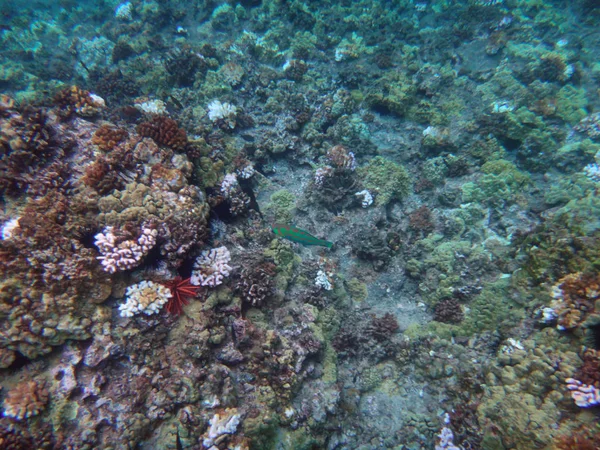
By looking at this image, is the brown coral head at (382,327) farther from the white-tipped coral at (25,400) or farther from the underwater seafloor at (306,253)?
the white-tipped coral at (25,400)

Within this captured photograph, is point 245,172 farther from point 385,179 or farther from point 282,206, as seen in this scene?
point 385,179

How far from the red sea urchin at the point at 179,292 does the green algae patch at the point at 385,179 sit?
5.79m

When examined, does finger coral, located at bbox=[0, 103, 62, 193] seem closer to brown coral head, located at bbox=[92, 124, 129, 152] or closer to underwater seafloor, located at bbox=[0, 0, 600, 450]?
underwater seafloor, located at bbox=[0, 0, 600, 450]

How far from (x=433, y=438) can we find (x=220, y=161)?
743 centimetres

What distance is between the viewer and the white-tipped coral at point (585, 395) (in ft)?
13.0

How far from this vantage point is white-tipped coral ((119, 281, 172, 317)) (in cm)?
441

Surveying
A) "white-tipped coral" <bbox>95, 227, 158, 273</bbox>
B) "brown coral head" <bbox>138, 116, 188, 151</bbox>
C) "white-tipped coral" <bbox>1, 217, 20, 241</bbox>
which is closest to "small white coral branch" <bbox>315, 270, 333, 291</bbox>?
"white-tipped coral" <bbox>95, 227, 158, 273</bbox>

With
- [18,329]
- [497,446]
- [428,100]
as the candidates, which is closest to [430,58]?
[428,100]

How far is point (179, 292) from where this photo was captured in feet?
16.0

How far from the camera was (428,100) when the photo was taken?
445 inches

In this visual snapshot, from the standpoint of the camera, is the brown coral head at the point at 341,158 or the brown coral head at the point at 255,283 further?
the brown coral head at the point at 341,158

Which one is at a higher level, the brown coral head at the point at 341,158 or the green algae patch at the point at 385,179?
the brown coral head at the point at 341,158

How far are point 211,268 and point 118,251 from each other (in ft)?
4.89

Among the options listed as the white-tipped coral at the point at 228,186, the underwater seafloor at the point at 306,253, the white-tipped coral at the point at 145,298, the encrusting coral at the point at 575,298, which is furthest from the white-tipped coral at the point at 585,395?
the white-tipped coral at the point at 228,186
